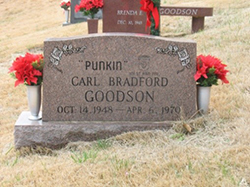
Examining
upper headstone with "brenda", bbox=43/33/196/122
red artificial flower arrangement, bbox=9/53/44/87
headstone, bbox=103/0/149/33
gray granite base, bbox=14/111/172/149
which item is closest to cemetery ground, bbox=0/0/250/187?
gray granite base, bbox=14/111/172/149

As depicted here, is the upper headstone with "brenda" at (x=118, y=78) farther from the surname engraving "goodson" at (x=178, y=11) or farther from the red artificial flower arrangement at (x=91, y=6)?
the surname engraving "goodson" at (x=178, y=11)

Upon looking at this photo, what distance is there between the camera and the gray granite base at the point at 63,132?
4539mm

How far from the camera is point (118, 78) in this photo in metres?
4.64

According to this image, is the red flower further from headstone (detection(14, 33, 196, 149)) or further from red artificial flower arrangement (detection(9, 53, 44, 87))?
red artificial flower arrangement (detection(9, 53, 44, 87))

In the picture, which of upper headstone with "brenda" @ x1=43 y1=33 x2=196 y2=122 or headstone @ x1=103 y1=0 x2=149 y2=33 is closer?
upper headstone with "brenda" @ x1=43 y1=33 x2=196 y2=122

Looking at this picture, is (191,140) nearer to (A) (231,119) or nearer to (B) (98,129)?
(A) (231,119)

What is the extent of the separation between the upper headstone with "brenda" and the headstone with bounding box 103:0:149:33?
4.23m

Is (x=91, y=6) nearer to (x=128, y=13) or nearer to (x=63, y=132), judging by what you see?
(x=128, y=13)

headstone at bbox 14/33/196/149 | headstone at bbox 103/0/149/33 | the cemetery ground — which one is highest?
headstone at bbox 103/0/149/33

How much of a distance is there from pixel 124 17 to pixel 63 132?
4.90 m

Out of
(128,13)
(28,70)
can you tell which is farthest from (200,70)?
(128,13)

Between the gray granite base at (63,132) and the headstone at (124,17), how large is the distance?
4.52 meters

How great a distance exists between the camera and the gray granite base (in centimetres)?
454

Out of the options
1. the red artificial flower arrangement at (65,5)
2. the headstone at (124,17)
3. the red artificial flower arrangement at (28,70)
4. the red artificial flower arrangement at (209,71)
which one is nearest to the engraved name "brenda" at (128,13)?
the headstone at (124,17)
